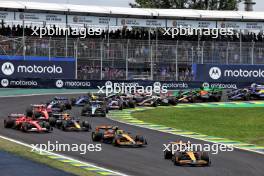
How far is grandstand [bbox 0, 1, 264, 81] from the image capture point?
41741 mm

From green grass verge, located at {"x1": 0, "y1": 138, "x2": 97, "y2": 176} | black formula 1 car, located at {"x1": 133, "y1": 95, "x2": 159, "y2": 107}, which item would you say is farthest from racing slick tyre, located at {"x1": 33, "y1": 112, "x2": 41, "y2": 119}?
black formula 1 car, located at {"x1": 133, "y1": 95, "x2": 159, "y2": 107}

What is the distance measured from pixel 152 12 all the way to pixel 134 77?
1076 centimetres

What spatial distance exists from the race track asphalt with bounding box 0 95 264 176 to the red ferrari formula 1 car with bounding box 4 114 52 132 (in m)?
0.25

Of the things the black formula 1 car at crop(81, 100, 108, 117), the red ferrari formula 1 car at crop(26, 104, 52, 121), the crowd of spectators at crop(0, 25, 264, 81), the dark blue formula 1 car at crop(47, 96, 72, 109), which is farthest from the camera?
the crowd of spectators at crop(0, 25, 264, 81)

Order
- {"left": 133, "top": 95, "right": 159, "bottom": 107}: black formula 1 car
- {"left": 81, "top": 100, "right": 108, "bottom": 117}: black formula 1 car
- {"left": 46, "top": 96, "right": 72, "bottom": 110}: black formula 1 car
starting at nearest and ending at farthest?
1. {"left": 81, "top": 100, "right": 108, "bottom": 117}: black formula 1 car
2. {"left": 46, "top": 96, "right": 72, "bottom": 110}: black formula 1 car
3. {"left": 133, "top": 95, "right": 159, "bottom": 107}: black formula 1 car

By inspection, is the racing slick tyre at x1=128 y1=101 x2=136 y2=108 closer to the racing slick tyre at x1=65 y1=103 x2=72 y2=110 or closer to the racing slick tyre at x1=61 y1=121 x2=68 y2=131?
the racing slick tyre at x1=65 y1=103 x2=72 y2=110

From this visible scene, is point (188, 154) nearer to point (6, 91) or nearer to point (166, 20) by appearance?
point (6, 91)

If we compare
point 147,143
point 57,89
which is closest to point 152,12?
point 57,89

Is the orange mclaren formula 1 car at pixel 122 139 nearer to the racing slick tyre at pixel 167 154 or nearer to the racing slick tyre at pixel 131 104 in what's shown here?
the racing slick tyre at pixel 167 154

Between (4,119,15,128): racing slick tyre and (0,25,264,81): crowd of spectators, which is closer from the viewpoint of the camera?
(4,119,15,128): racing slick tyre

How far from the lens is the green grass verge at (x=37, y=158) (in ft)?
44.8

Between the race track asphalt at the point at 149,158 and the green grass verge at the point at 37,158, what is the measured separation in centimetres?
80

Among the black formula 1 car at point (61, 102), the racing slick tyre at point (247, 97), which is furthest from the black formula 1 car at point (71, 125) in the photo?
the racing slick tyre at point (247, 97)

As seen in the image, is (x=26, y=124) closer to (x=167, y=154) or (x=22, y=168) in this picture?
(x=167, y=154)
